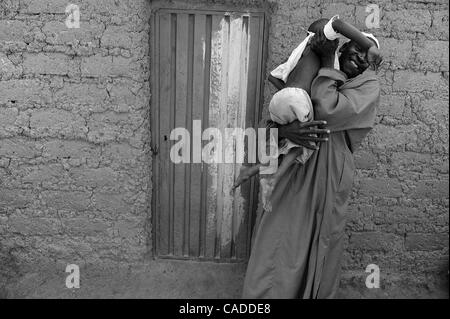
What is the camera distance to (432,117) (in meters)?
2.83

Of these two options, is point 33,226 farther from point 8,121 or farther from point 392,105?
point 392,105

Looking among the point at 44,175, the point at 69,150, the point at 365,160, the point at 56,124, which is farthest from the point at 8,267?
the point at 365,160

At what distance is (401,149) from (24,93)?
2622 millimetres

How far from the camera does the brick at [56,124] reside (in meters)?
2.85

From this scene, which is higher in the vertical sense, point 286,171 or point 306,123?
point 306,123

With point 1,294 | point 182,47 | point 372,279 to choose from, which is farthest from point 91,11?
point 372,279

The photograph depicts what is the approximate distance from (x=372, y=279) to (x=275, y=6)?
211cm

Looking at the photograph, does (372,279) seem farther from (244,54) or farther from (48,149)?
(48,149)

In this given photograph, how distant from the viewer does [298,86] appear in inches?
85.7

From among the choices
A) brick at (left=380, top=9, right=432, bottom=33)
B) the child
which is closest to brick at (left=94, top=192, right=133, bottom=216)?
the child

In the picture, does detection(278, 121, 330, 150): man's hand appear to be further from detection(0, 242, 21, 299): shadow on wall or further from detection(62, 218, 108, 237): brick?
detection(0, 242, 21, 299): shadow on wall

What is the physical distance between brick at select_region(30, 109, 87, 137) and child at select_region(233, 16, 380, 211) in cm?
128

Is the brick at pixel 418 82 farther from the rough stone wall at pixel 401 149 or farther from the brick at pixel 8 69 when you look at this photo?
the brick at pixel 8 69

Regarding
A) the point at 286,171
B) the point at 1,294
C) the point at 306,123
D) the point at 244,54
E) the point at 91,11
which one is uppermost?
the point at 91,11
